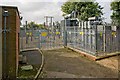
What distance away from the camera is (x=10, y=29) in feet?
24.2

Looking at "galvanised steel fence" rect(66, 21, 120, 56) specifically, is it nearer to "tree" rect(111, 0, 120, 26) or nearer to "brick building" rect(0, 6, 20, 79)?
"brick building" rect(0, 6, 20, 79)

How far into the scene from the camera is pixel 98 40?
521 inches

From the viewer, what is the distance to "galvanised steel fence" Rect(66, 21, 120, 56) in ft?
43.2

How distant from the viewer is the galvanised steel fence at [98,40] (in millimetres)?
13180

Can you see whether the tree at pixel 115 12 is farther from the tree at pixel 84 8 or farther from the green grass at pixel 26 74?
the green grass at pixel 26 74

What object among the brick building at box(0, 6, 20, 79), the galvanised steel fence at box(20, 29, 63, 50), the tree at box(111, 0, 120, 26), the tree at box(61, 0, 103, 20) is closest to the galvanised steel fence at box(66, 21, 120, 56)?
the galvanised steel fence at box(20, 29, 63, 50)

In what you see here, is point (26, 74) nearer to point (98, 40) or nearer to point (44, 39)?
point (98, 40)

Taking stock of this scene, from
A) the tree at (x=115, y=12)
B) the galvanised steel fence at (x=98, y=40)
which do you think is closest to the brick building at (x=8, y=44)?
the galvanised steel fence at (x=98, y=40)

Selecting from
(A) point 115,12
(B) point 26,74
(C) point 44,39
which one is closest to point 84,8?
Answer: (A) point 115,12

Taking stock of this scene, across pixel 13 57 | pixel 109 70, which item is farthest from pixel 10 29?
pixel 109 70

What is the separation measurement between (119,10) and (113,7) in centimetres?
91

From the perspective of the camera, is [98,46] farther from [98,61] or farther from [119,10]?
[119,10]

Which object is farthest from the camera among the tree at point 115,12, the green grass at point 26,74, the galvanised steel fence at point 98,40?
the tree at point 115,12

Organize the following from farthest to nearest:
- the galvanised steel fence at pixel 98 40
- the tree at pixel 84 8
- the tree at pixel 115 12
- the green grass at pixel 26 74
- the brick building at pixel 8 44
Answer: the tree at pixel 84 8, the tree at pixel 115 12, the galvanised steel fence at pixel 98 40, the green grass at pixel 26 74, the brick building at pixel 8 44
